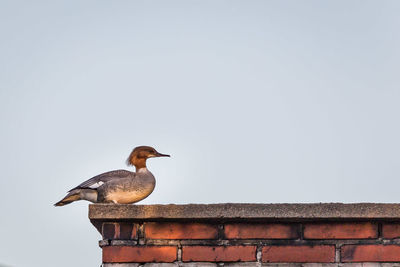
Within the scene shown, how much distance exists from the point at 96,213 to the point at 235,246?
2.42 feet

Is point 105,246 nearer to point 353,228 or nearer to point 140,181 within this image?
point 140,181

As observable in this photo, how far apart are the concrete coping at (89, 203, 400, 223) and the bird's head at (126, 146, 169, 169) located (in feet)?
2.23

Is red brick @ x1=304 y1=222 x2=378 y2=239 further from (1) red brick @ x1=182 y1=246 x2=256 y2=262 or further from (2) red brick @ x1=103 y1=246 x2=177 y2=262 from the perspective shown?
(2) red brick @ x1=103 y1=246 x2=177 y2=262

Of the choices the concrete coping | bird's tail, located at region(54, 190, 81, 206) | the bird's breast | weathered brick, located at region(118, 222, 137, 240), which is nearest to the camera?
the concrete coping

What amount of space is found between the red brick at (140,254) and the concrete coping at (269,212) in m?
0.15

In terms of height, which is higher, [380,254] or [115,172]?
[115,172]

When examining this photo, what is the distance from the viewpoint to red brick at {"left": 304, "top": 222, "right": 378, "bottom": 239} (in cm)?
358

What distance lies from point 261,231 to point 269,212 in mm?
130

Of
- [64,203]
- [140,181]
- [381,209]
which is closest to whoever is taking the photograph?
[381,209]

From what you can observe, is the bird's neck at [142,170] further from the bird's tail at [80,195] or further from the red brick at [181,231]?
the red brick at [181,231]

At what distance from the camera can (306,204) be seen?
139 inches

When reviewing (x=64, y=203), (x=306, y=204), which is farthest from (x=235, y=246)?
(x=64, y=203)

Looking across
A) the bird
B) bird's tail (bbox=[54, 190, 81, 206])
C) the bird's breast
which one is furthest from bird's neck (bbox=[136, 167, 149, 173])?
bird's tail (bbox=[54, 190, 81, 206])

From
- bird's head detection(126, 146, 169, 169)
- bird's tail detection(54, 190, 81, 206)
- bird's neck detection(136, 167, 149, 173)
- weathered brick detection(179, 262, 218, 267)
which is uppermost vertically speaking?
bird's head detection(126, 146, 169, 169)
